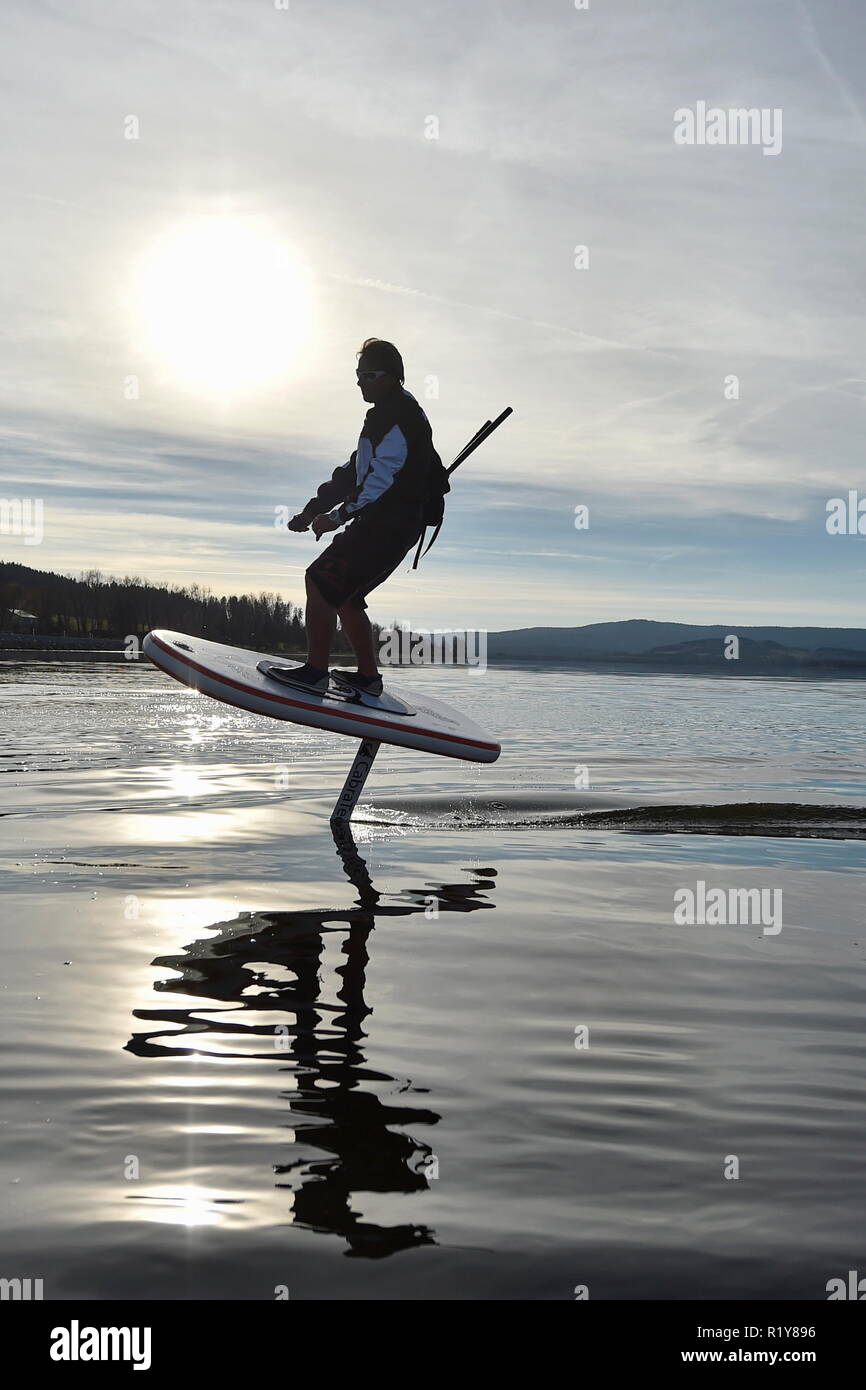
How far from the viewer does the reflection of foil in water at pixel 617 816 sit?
12078 millimetres

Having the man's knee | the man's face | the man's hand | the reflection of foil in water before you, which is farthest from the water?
the man's face

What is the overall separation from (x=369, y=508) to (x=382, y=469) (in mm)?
392

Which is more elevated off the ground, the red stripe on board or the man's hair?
the man's hair

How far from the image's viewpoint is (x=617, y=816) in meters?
12.9

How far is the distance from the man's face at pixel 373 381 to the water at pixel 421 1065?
4107 millimetres

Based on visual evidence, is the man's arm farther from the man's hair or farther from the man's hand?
the man's hair

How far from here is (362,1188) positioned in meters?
3.47

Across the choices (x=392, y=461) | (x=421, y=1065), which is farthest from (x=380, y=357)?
(x=421, y=1065)

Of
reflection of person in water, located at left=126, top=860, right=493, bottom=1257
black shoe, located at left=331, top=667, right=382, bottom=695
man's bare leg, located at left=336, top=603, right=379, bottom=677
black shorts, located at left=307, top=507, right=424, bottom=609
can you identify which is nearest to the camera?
reflection of person in water, located at left=126, top=860, right=493, bottom=1257

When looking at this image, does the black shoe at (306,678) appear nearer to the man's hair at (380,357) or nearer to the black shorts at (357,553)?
the black shorts at (357,553)

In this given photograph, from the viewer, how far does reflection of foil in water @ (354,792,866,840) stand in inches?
476

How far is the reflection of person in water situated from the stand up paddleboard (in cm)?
258
